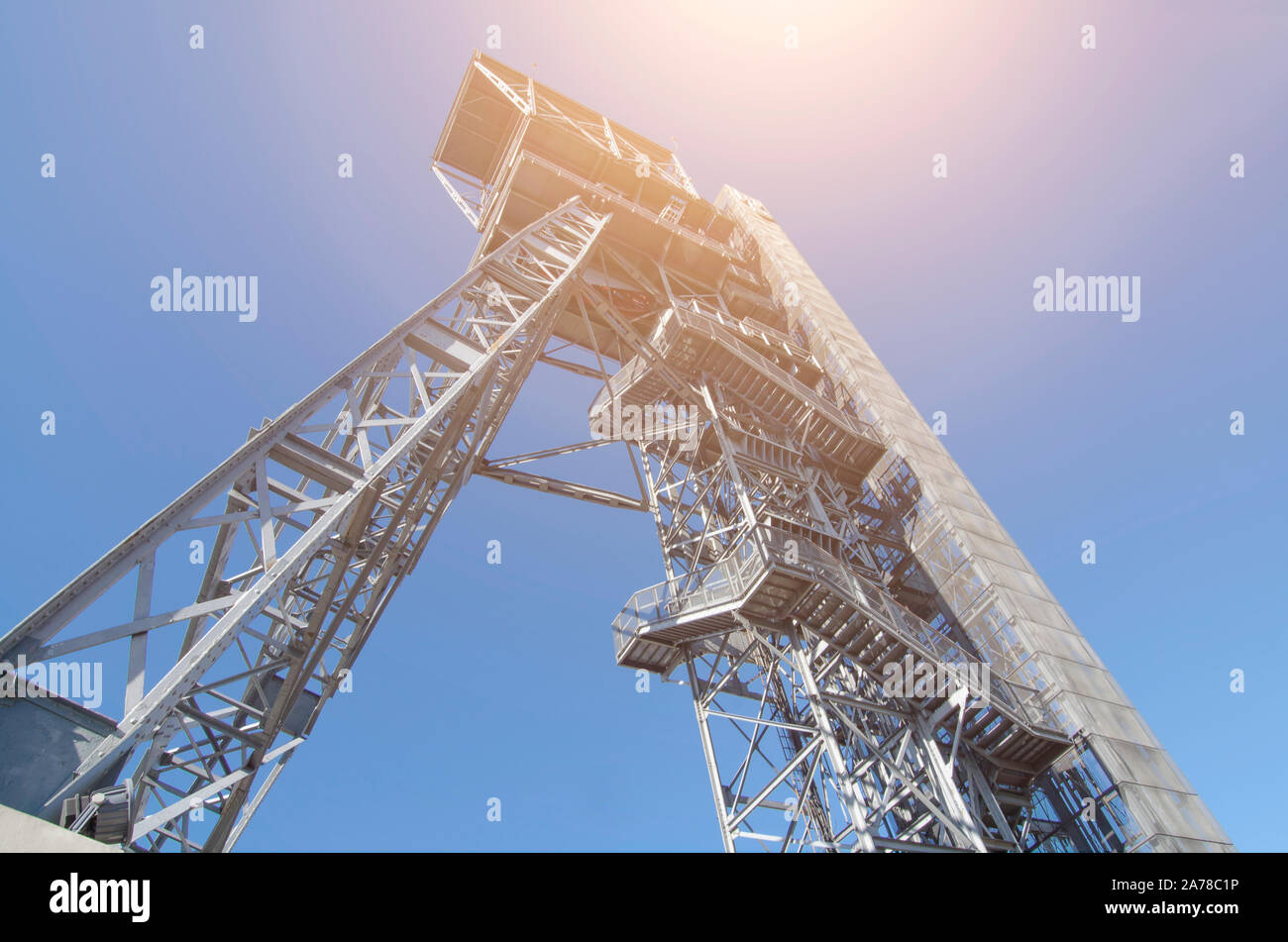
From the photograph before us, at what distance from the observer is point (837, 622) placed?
1515 cm

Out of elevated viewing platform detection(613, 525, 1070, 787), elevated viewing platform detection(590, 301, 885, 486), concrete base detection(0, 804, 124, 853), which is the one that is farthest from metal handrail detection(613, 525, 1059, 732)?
concrete base detection(0, 804, 124, 853)

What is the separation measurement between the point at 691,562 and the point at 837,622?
15.3 feet

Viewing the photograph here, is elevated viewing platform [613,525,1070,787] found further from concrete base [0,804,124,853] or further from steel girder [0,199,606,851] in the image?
concrete base [0,804,124,853]

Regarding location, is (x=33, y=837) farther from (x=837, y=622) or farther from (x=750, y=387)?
(x=750, y=387)

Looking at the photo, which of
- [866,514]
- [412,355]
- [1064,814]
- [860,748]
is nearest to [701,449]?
[866,514]

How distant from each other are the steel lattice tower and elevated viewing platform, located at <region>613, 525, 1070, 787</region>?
0.25 feet

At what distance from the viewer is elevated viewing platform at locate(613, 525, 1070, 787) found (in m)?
14.4

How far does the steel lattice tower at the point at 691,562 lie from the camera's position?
7730mm

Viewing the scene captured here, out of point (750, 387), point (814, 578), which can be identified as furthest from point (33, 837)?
point (750, 387)

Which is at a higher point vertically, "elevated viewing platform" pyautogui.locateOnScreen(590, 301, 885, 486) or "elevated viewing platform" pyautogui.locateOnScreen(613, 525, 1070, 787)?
"elevated viewing platform" pyautogui.locateOnScreen(590, 301, 885, 486)

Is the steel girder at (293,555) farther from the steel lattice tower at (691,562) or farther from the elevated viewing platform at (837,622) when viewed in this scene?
the elevated viewing platform at (837,622)
